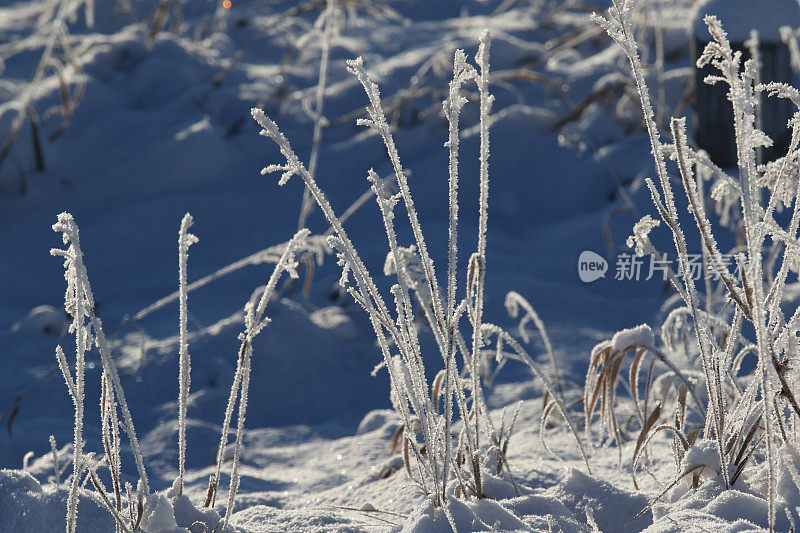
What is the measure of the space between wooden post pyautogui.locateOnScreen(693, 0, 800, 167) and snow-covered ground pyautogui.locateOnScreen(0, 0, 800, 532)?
0.75 ft

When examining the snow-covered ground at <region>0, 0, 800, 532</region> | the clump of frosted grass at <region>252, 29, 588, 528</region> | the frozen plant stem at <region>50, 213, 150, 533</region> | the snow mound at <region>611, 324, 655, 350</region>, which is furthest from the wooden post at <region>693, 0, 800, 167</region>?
the frozen plant stem at <region>50, 213, 150, 533</region>

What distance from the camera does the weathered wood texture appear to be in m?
2.86

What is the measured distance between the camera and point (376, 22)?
5.07 metres

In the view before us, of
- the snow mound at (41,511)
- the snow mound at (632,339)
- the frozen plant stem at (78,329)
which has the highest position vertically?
the frozen plant stem at (78,329)

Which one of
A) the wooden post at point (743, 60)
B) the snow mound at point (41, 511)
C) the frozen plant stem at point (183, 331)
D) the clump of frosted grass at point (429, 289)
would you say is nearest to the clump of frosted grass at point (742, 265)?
the clump of frosted grass at point (429, 289)

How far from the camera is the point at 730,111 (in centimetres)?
295

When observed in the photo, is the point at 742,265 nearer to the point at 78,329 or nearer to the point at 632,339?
the point at 632,339

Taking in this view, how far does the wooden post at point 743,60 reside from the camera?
111 inches

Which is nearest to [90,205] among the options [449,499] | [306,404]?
[306,404]

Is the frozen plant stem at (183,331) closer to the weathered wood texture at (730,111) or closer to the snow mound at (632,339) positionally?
the snow mound at (632,339)

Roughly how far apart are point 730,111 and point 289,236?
162cm

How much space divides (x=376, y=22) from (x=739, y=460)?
4.35 m

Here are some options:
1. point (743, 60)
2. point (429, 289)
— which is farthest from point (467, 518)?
point (743, 60)

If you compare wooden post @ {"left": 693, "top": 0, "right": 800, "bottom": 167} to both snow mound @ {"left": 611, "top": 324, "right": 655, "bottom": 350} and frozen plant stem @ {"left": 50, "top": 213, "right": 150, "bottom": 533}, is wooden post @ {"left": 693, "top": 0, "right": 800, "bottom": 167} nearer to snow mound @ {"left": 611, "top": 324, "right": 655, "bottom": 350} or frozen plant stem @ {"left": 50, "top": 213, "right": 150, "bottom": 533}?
snow mound @ {"left": 611, "top": 324, "right": 655, "bottom": 350}
